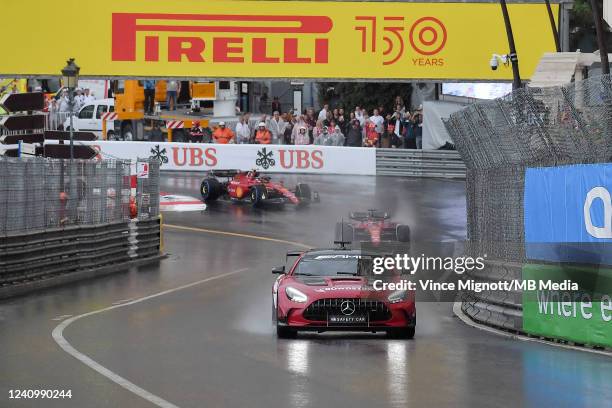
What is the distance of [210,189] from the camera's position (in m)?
37.7

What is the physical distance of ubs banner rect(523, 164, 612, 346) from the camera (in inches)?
559

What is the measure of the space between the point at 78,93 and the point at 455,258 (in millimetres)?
30034

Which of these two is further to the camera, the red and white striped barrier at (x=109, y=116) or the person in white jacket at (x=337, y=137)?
the red and white striped barrier at (x=109, y=116)

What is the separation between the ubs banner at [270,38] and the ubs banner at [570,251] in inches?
713

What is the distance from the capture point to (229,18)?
3388 centimetres

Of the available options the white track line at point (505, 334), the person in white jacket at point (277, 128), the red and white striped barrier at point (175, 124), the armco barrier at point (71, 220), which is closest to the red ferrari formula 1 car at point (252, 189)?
the person in white jacket at point (277, 128)

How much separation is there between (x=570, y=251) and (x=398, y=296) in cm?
214

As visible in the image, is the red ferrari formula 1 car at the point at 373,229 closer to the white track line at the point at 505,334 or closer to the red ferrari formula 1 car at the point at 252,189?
the white track line at the point at 505,334

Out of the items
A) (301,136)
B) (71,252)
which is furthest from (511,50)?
(71,252)

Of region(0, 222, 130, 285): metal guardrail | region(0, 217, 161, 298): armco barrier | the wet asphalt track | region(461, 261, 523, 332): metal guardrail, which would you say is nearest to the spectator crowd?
region(0, 217, 161, 298): armco barrier

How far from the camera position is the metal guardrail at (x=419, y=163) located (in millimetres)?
40625

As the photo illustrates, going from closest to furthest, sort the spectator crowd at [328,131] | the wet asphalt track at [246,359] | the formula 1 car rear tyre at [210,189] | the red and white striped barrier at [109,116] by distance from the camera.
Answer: the wet asphalt track at [246,359]
the formula 1 car rear tyre at [210,189]
the spectator crowd at [328,131]
the red and white striped barrier at [109,116]

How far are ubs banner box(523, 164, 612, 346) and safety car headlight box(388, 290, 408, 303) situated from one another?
64.5 inches

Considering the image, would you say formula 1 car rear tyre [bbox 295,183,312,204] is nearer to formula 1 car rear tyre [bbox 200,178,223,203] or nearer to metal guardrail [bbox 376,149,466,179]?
formula 1 car rear tyre [bbox 200,178,223,203]
